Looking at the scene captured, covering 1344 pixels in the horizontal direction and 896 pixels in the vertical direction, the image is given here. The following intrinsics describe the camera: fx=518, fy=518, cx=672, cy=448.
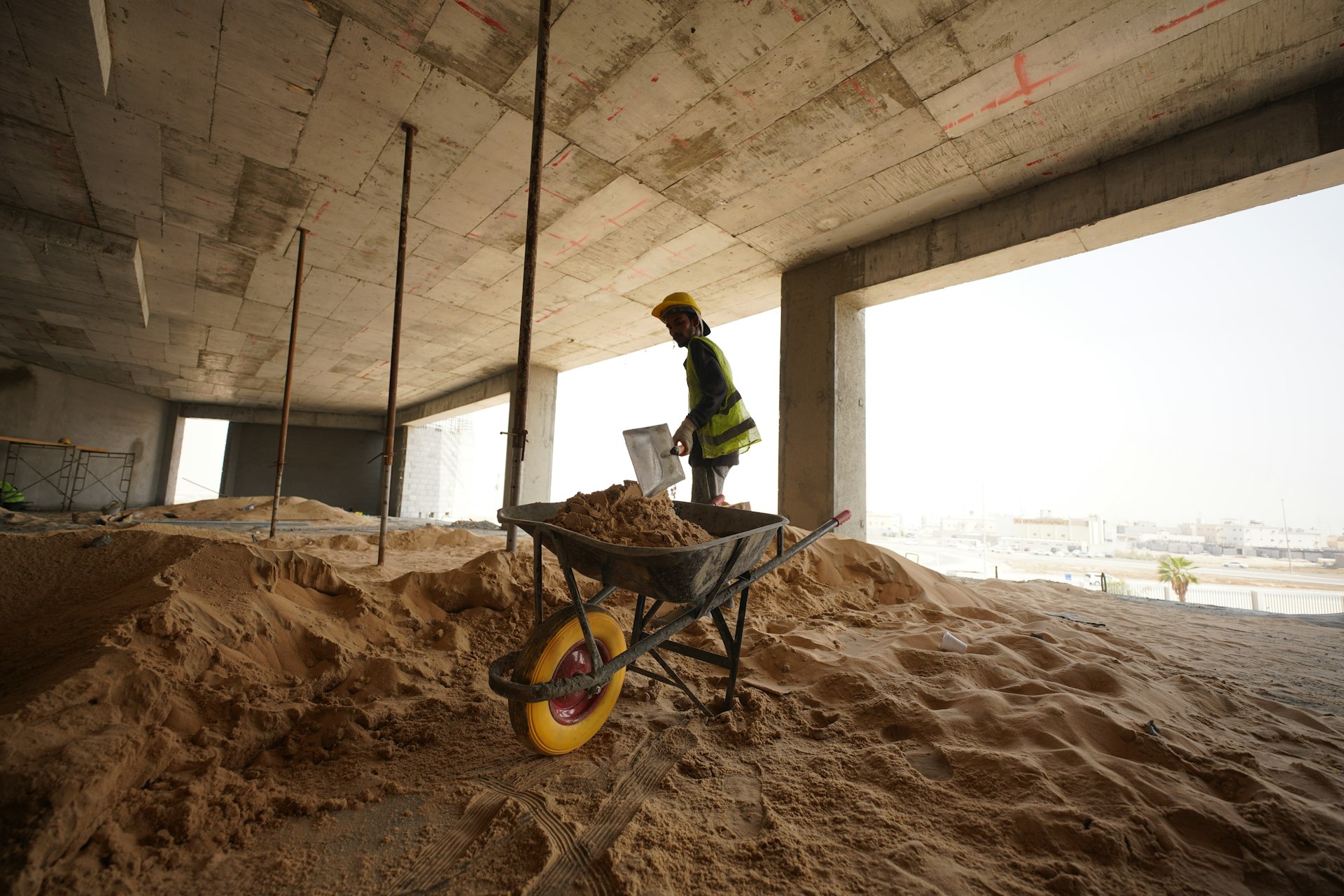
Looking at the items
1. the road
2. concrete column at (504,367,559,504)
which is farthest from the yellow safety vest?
the road

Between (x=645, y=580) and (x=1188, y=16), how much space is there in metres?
4.54

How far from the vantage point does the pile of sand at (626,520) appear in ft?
6.00

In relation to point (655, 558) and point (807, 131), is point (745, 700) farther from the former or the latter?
point (807, 131)

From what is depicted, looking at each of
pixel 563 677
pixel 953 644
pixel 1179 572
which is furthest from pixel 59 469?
pixel 1179 572

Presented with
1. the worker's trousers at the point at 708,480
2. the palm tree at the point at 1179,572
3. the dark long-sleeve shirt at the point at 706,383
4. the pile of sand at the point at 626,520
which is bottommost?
the palm tree at the point at 1179,572

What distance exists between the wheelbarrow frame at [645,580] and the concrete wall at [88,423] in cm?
1760

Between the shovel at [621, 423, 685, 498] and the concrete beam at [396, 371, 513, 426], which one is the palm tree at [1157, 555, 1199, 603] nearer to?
the concrete beam at [396, 371, 513, 426]

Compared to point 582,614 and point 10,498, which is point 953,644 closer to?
point 582,614

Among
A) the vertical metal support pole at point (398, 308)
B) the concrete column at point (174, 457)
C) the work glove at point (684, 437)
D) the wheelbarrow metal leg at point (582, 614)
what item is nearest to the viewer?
the wheelbarrow metal leg at point (582, 614)

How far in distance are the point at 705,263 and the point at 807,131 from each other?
8.11 ft

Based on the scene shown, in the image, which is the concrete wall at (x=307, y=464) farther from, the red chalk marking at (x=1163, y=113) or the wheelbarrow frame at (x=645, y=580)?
the red chalk marking at (x=1163, y=113)

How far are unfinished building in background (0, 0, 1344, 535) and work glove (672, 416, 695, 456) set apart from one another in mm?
2538

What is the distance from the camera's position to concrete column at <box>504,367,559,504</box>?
37.3ft

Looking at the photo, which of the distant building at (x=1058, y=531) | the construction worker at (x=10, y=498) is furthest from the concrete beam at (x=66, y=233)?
the distant building at (x=1058, y=531)
